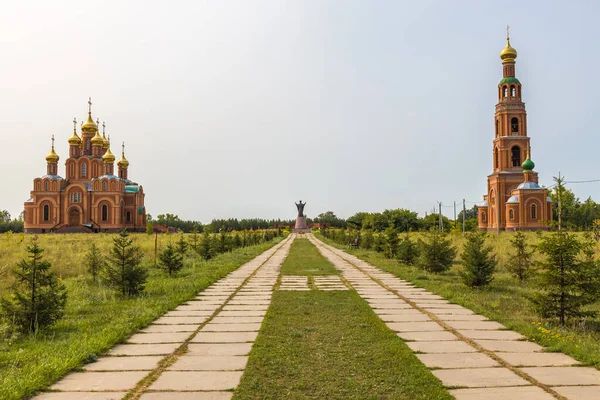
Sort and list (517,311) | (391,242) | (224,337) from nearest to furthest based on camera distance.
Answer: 1. (224,337)
2. (517,311)
3. (391,242)

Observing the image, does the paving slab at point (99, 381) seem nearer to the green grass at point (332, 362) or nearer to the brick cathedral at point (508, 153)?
the green grass at point (332, 362)

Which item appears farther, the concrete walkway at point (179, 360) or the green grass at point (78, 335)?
the green grass at point (78, 335)

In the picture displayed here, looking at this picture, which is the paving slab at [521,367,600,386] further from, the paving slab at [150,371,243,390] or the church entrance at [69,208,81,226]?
the church entrance at [69,208,81,226]

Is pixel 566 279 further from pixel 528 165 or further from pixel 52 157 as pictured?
pixel 52 157

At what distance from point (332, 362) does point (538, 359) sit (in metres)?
2.03

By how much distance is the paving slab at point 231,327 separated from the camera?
6770 mm

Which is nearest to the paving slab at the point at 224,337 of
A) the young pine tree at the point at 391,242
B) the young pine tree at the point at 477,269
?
the young pine tree at the point at 477,269

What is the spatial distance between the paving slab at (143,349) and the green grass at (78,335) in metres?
0.13

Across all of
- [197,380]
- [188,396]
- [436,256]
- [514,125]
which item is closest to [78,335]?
[197,380]

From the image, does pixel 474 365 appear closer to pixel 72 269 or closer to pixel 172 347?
pixel 172 347

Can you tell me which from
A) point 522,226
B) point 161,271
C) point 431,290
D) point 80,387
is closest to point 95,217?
point 522,226

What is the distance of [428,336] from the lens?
636 centimetres

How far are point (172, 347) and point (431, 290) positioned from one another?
21.3ft

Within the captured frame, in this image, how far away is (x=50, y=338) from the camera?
20.9ft
